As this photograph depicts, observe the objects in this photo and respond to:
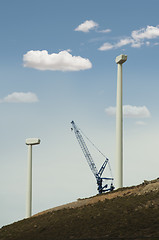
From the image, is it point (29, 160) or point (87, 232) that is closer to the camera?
point (87, 232)

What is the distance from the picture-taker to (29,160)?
72562 millimetres

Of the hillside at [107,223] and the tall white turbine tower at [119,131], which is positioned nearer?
the hillside at [107,223]

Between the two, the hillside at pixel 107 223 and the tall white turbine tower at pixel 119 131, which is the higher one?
the tall white turbine tower at pixel 119 131

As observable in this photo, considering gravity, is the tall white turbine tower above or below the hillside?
above

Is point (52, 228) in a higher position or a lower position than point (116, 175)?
lower

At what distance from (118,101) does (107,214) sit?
90.8 ft

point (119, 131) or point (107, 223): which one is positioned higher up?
point (119, 131)

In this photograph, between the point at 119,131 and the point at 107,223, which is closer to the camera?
the point at 107,223

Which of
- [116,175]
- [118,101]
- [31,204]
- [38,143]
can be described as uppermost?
[118,101]

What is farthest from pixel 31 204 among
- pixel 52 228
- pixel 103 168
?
pixel 103 168

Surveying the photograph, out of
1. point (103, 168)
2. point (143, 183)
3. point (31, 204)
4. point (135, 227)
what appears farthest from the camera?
point (103, 168)

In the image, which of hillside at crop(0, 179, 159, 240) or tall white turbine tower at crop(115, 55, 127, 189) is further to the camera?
tall white turbine tower at crop(115, 55, 127, 189)

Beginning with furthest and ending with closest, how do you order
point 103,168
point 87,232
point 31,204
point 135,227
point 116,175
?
point 103,168
point 31,204
point 116,175
point 87,232
point 135,227

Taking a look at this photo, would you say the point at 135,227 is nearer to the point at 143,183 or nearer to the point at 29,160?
the point at 143,183
